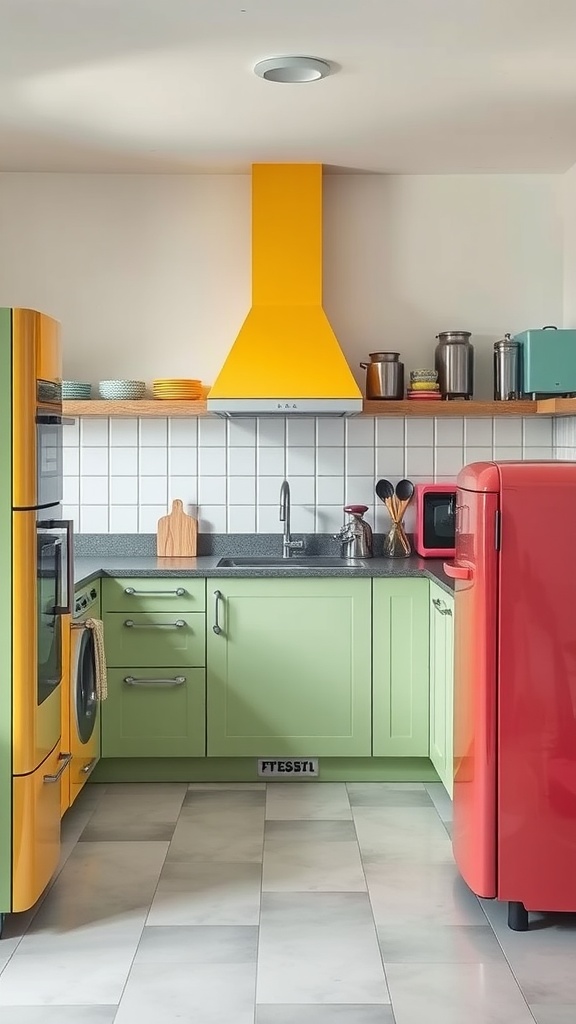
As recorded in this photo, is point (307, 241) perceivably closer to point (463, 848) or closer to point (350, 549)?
point (350, 549)

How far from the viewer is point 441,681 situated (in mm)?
3949

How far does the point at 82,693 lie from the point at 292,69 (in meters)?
2.13

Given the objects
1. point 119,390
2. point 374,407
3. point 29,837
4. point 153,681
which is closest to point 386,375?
point 374,407

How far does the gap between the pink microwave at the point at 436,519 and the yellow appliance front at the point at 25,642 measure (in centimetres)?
206

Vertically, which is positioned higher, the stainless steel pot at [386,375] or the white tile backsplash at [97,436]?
the stainless steel pot at [386,375]

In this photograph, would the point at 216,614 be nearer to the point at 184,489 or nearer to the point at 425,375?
the point at 184,489

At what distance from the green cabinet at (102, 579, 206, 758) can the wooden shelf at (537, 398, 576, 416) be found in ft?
5.05

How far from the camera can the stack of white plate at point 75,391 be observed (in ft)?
14.8

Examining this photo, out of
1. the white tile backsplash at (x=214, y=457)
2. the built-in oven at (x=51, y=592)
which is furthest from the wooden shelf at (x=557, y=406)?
the built-in oven at (x=51, y=592)

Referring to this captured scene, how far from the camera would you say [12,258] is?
15.3 feet

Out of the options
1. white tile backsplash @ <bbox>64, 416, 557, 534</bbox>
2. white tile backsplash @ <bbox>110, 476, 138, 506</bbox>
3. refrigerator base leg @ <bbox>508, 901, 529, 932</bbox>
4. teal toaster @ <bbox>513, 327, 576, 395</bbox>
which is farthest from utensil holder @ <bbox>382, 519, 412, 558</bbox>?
refrigerator base leg @ <bbox>508, 901, 529, 932</bbox>

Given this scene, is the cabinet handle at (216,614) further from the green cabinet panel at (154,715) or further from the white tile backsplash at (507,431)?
the white tile backsplash at (507,431)

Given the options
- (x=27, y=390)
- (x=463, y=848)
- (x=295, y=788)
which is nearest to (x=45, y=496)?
(x=27, y=390)

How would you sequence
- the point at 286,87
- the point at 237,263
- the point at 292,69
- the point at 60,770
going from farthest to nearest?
the point at 237,263, the point at 286,87, the point at 292,69, the point at 60,770
